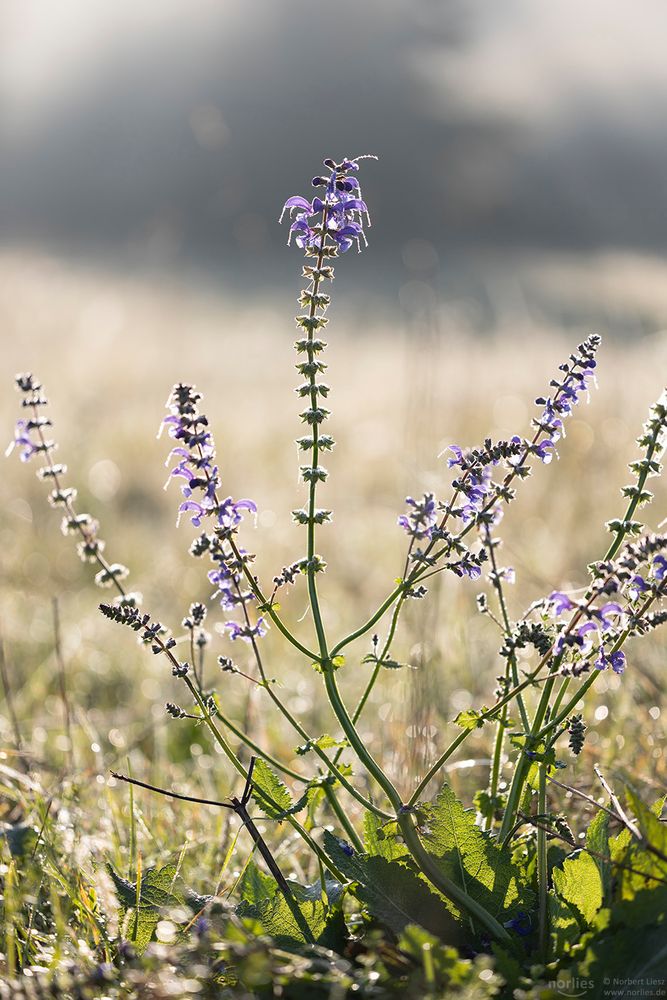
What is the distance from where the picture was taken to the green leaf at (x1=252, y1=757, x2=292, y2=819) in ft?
7.73

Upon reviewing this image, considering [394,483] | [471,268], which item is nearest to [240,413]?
[394,483]

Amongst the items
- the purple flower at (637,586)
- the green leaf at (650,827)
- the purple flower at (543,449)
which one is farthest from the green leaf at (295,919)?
the purple flower at (543,449)

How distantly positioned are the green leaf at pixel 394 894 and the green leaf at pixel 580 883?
0.90 feet

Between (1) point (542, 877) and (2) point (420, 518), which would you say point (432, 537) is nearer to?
(2) point (420, 518)

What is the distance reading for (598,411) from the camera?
30.8 feet

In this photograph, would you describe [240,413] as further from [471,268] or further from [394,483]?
[471,268]

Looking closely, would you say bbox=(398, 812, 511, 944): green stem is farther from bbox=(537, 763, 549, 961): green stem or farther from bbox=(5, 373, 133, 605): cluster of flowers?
bbox=(5, 373, 133, 605): cluster of flowers

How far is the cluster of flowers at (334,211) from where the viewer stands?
221 cm

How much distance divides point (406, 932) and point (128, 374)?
12.1 meters

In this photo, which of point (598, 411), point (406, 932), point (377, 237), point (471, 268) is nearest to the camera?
point (406, 932)

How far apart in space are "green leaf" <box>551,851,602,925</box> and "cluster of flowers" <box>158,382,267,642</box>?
85 centimetres

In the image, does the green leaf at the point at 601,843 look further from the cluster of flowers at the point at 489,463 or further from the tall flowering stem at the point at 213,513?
the cluster of flowers at the point at 489,463

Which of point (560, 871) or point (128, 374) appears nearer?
point (560, 871)

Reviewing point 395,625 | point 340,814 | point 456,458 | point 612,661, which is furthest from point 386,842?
point 456,458
